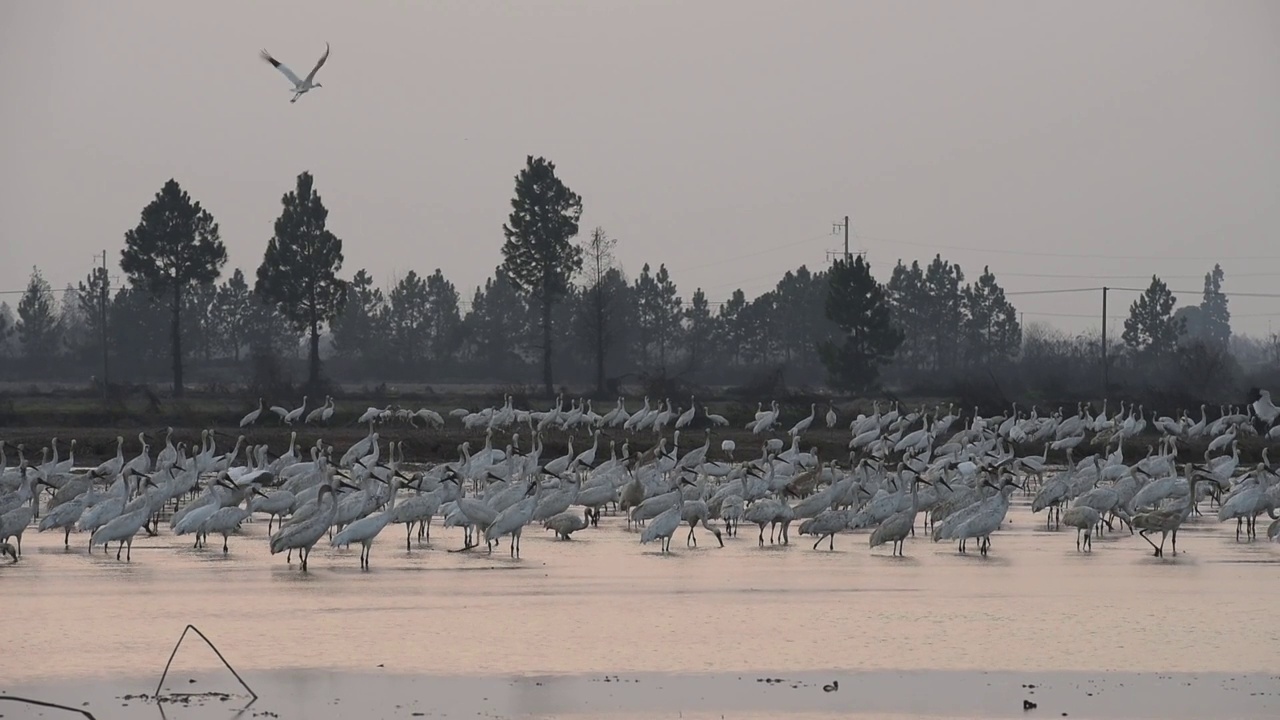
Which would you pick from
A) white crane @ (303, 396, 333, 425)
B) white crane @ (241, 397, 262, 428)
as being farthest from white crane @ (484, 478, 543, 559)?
white crane @ (303, 396, 333, 425)

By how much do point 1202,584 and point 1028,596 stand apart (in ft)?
7.76

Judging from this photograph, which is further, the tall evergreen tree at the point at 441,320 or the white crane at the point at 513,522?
the tall evergreen tree at the point at 441,320

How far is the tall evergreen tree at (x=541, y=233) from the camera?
74438mm

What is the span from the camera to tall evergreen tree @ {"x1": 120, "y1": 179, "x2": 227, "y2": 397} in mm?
69750

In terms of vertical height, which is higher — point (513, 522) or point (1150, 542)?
point (513, 522)

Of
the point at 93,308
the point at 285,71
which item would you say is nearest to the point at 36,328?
the point at 93,308

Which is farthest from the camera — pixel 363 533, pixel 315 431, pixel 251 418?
pixel 315 431

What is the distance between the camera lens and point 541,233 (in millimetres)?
74750

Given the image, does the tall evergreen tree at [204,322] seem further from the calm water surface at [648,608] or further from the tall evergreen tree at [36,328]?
the calm water surface at [648,608]

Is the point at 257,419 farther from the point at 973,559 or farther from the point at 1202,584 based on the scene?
the point at 1202,584

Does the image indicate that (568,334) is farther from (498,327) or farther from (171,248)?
(171,248)

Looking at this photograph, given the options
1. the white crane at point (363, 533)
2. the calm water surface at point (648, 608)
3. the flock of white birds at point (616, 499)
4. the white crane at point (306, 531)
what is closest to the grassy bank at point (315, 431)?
the flock of white birds at point (616, 499)

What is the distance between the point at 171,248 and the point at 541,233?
15.0 metres

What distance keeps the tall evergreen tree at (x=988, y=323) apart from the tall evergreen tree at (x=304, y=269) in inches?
2205
